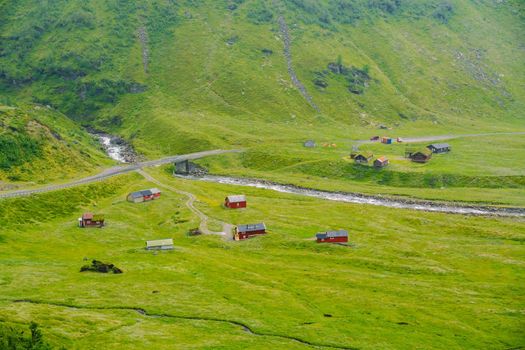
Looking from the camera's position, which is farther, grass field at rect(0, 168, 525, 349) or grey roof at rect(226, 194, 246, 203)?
grey roof at rect(226, 194, 246, 203)

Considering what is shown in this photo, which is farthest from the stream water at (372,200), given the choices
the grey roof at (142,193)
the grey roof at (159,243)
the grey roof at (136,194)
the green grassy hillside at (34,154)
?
the grey roof at (159,243)

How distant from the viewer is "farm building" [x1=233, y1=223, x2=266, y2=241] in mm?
128875

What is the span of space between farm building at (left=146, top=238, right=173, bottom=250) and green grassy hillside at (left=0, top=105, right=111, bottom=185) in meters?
52.1

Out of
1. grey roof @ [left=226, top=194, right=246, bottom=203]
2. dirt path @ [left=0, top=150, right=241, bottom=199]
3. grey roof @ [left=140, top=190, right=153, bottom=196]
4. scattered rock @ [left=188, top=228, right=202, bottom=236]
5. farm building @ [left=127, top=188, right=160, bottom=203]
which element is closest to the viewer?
scattered rock @ [left=188, top=228, right=202, bottom=236]

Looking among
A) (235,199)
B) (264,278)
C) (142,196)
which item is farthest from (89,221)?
(264,278)

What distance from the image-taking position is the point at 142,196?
500 ft

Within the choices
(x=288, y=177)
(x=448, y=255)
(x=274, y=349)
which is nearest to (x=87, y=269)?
(x=274, y=349)

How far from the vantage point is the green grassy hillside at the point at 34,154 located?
15300 cm

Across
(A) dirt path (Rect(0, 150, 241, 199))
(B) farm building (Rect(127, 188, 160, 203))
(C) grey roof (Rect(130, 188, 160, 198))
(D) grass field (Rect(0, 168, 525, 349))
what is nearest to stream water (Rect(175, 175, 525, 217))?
(D) grass field (Rect(0, 168, 525, 349))

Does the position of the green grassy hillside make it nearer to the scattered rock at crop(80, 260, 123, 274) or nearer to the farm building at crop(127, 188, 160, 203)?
the farm building at crop(127, 188, 160, 203)

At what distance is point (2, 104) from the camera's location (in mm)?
193625

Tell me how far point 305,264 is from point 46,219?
2627 inches

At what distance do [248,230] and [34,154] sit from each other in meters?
78.2

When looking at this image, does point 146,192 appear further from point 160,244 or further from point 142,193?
point 160,244
